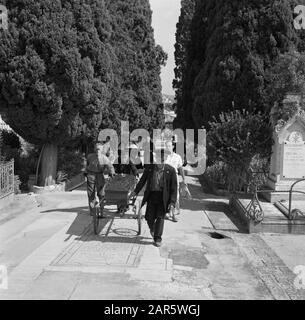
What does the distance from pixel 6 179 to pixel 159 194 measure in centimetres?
505

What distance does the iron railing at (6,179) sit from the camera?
11.1 metres

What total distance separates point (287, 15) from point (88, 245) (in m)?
11.9

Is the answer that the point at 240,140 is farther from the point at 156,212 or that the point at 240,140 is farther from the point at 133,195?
the point at 156,212

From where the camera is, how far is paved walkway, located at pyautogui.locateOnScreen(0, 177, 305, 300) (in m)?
5.74

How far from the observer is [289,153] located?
12227mm

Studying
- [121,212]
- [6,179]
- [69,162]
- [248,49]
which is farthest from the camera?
[69,162]

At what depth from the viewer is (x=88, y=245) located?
25.3ft

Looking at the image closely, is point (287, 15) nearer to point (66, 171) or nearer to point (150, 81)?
point (150, 81)

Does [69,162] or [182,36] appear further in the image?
[182,36]

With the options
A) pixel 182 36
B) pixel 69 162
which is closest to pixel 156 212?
pixel 69 162

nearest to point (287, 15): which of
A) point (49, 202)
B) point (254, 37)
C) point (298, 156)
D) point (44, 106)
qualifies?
point (254, 37)

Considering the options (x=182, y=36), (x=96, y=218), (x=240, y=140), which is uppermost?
(x=182, y=36)

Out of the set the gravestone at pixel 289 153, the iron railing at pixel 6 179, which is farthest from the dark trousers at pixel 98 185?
the gravestone at pixel 289 153

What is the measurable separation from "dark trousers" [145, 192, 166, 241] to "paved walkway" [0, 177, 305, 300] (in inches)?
11.7
